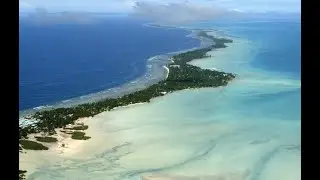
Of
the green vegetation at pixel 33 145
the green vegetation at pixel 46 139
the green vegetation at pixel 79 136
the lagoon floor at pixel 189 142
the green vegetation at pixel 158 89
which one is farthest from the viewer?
the green vegetation at pixel 158 89

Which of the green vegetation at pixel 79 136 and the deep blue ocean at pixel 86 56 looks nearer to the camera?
the green vegetation at pixel 79 136

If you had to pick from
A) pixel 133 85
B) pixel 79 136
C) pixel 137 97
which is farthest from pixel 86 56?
pixel 79 136

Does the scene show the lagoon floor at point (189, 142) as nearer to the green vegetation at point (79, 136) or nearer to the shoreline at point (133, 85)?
the green vegetation at point (79, 136)

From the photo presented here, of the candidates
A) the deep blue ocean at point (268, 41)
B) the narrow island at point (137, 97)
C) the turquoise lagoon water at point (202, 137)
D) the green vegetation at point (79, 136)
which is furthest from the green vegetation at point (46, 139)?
the deep blue ocean at point (268, 41)

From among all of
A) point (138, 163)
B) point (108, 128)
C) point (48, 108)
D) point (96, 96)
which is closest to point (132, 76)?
point (96, 96)

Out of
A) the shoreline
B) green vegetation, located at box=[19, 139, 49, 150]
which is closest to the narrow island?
green vegetation, located at box=[19, 139, 49, 150]

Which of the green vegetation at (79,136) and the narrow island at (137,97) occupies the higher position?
the narrow island at (137,97)

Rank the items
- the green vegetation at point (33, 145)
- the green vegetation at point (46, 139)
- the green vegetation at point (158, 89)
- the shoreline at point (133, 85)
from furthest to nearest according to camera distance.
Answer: the shoreline at point (133, 85) → the green vegetation at point (158, 89) → the green vegetation at point (46, 139) → the green vegetation at point (33, 145)
